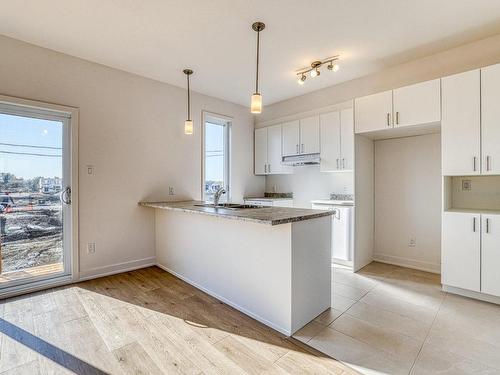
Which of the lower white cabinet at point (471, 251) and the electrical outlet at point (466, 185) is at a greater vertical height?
the electrical outlet at point (466, 185)

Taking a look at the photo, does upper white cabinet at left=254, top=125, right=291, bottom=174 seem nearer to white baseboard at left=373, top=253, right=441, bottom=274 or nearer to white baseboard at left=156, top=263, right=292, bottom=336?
white baseboard at left=373, top=253, right=441, bottom=274

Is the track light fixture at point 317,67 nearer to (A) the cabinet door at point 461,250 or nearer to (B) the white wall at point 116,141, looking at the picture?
(B) the white wall at point 116,141

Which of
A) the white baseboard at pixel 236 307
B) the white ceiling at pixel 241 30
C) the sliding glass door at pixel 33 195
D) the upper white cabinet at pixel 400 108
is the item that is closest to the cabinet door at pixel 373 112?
the upper white cabinet at pixel 400 108

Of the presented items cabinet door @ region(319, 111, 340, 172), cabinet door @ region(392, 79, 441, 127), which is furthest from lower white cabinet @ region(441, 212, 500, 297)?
cabinet door @ region(319, 111, 340, 172)

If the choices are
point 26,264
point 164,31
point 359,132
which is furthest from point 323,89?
point 26,264

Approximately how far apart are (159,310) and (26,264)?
179 cm

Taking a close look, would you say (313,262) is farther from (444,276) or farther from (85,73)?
(85,73)

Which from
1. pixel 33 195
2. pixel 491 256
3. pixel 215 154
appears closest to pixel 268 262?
pixel 491 256

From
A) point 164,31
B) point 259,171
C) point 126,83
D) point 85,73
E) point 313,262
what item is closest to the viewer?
point 313,262

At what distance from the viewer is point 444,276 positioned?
2.85 m

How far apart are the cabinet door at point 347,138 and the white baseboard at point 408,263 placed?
156cm

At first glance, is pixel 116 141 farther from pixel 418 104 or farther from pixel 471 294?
pixel 471 294

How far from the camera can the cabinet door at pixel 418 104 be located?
9.62 feet

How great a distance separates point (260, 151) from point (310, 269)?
3295 mm
